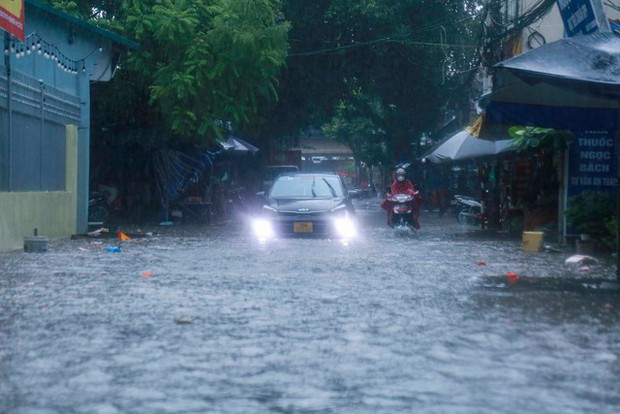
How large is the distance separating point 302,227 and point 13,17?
7734mm

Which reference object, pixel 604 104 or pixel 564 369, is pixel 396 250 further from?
pixel 564 369

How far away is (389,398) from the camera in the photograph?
19.9 feet

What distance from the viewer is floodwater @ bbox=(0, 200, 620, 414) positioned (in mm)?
6090

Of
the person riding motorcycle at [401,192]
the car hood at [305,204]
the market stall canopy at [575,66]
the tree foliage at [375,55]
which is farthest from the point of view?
the tree foliage at [375,55]

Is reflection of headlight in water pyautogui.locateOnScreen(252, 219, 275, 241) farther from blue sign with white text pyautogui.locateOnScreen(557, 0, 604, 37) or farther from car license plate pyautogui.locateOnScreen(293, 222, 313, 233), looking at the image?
blue sign with white text pyautogui.locateOnScreen(557, 0, 604, 37)

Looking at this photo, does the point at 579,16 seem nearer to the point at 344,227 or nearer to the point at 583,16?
the point at 583,16

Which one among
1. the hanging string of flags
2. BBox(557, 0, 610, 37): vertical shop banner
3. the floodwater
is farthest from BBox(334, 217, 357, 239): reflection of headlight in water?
the floodwater

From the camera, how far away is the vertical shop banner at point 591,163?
20484 mm

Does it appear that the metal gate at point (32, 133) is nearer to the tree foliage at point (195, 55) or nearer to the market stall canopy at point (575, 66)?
the tree foliage at point (195, 55)

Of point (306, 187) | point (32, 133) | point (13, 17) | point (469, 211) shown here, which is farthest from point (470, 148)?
point (13, 17)

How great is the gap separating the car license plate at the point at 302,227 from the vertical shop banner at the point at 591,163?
17.0 feet

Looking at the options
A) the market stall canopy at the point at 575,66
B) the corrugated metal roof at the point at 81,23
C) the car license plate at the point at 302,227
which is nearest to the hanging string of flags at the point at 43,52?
the corrugated metal roof at the point at 81,23

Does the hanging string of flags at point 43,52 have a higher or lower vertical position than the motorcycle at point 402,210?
higher

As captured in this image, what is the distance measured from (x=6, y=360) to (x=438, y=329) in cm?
336
